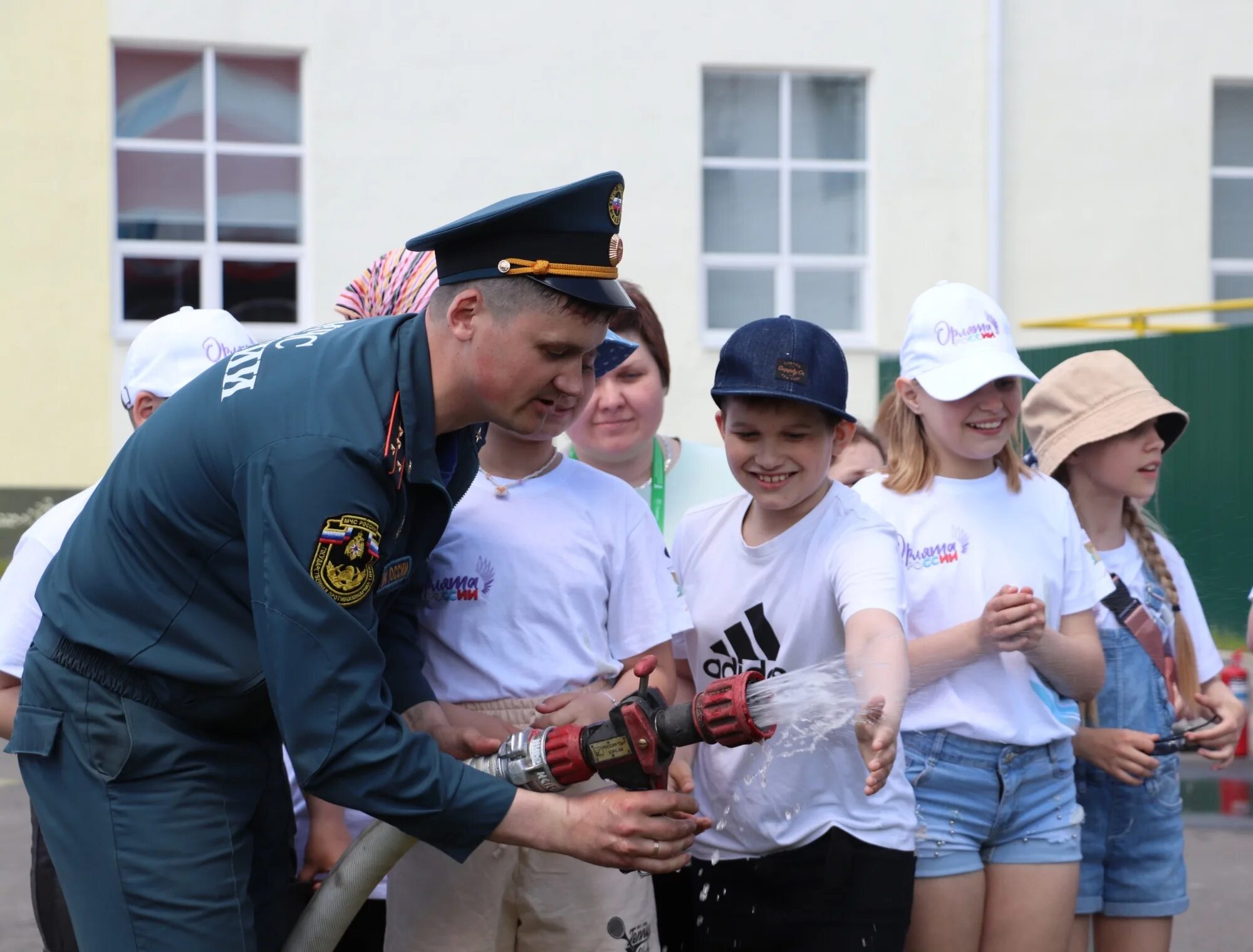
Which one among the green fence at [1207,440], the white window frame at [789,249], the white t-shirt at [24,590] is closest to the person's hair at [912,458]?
the white t-shirt at [24,590]

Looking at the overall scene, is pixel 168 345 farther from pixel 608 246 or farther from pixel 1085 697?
pixel 1085 697

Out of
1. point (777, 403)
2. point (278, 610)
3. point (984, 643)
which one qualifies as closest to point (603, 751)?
point (278, 610)

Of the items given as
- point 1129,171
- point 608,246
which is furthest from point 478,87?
point 608,246

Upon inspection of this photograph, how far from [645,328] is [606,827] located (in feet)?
5.36

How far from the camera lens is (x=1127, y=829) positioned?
3746 mm

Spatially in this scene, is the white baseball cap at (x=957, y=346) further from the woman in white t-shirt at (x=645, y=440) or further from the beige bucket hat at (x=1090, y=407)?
the woman in white t-shirt at (x=645, y=440)

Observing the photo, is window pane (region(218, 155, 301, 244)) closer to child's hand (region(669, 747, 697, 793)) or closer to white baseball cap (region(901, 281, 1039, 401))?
white baseball cap (region(901, 281, 1039, 401))

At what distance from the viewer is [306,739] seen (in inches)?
91.0

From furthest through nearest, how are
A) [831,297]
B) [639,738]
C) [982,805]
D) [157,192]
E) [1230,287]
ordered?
[1230,287] → [831,297] → [157,192] → [982,805] → [639,738]

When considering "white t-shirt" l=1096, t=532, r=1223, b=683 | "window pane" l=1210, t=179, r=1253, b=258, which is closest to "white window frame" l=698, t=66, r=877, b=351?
"window pane" l=1210, t=179, r=1253, b=258

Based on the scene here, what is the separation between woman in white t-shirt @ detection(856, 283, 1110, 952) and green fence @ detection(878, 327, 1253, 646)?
6.25m

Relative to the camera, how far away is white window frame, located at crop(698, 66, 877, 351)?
12117 millimetres

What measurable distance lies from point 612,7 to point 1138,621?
897 cm

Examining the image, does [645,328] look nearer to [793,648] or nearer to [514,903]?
[793,648]
